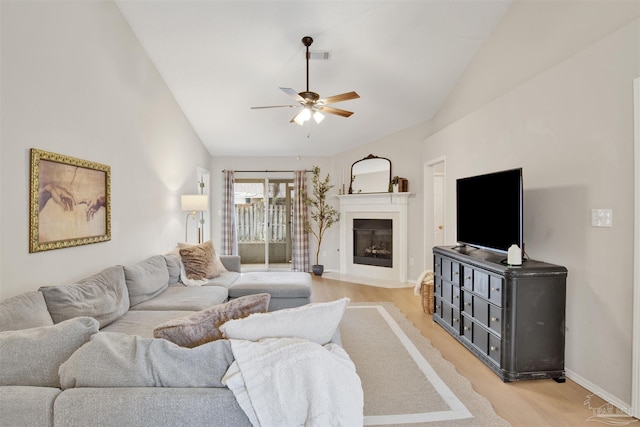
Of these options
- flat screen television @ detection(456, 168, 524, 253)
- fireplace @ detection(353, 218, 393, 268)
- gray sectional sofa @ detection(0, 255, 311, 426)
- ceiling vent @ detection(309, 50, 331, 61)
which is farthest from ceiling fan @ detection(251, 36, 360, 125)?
fireplace @ detection(353, 218, 393, 268)

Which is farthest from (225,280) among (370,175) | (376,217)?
(370,175)

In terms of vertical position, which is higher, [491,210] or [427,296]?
[491,210]

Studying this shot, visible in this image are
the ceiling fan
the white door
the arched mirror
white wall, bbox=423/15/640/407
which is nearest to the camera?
white wall, bbox=423/15/640/407

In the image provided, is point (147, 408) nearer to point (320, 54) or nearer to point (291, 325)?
point (291, 325)

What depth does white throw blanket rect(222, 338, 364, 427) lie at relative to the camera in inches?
42.7

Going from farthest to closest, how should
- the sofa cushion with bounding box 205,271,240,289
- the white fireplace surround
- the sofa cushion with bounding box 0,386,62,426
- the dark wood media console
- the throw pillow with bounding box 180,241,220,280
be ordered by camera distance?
1. the white fireplace surround
2. the throw pillow with bounding box 180,241,220,280
3. the sofa cushion with bounding box 205,271,240,289
4. the dark wood media console
5. the sofa cushion with bounding box 0,386,62,426

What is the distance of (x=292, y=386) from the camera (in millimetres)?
1110

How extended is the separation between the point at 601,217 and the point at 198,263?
12.5 ft

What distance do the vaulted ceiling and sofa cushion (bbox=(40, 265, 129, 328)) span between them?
8.16 feet

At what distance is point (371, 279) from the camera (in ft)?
20.0

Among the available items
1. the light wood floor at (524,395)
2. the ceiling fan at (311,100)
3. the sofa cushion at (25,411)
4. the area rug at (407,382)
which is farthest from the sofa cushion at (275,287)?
the sofa cushion at (25,411)

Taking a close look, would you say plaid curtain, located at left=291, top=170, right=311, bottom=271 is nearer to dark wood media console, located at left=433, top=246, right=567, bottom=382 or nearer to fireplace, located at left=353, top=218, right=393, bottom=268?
fireplace, located at left=353, top=218, right=393, bottom=268

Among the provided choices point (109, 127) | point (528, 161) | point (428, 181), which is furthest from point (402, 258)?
point (109, 127)

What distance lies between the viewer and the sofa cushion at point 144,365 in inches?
44.9
